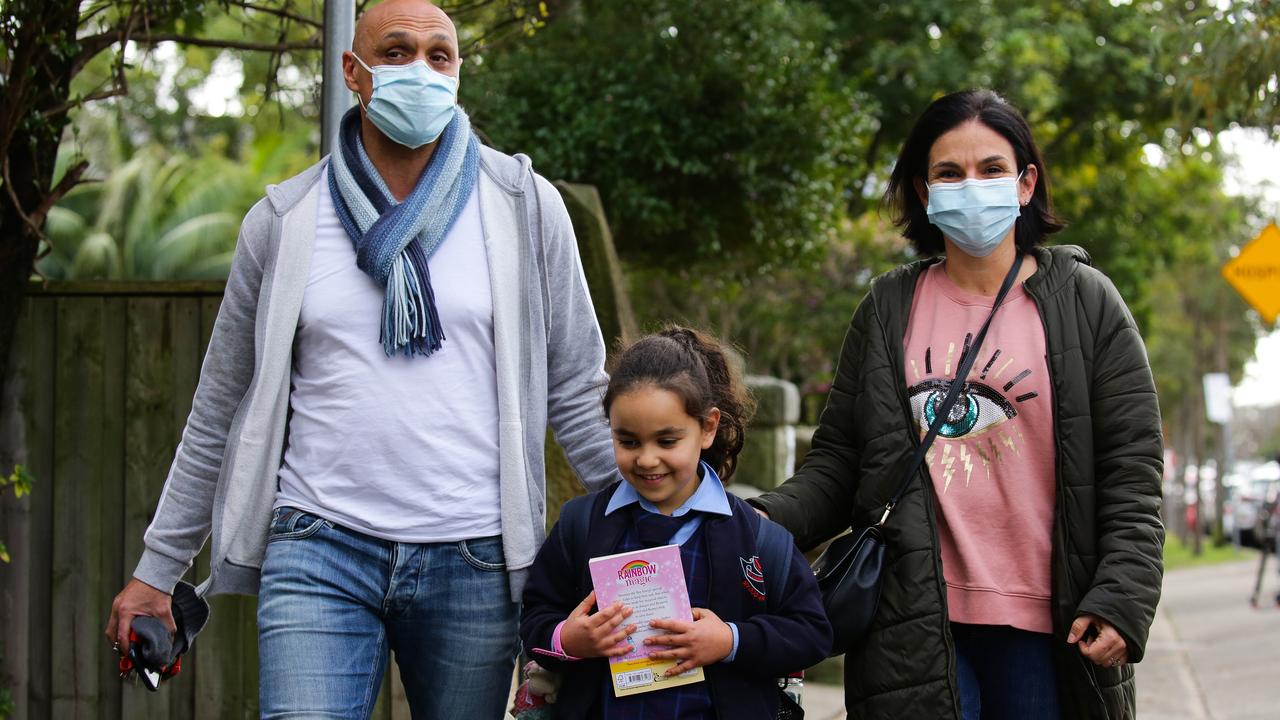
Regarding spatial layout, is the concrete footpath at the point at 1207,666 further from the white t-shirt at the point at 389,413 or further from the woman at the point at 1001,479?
the white t-shirt at the point at 389,413

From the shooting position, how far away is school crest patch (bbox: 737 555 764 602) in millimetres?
2664

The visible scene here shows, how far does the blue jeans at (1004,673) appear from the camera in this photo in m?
2.87

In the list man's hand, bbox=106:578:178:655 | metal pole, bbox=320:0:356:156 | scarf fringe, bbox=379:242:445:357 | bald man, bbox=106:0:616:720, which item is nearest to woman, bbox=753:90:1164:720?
bald man, bbox=106:0:616:720

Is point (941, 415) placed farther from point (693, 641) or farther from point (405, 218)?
point (405, 218)

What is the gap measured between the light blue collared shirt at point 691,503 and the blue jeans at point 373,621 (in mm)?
255

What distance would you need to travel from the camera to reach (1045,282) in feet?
9.75

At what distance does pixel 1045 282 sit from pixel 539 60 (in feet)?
17.4

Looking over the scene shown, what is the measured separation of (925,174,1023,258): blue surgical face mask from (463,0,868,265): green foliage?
462 centimetres

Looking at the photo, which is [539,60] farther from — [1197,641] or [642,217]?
[1197,641]

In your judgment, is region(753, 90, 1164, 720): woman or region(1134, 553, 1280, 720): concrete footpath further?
region(1134, 553, 1280, 720): concrete footpath

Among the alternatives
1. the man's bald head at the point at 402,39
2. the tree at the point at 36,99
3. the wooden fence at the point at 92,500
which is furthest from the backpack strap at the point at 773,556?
the tree at the point at 36,99

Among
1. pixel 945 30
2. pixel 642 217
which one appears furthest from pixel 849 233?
pixel 642 217

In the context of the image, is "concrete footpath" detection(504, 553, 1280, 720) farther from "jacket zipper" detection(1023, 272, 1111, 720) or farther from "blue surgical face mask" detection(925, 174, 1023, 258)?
"blue surgical face mask" detection(925, 174, 1023, 258)

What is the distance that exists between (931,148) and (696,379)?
32.9 inches
